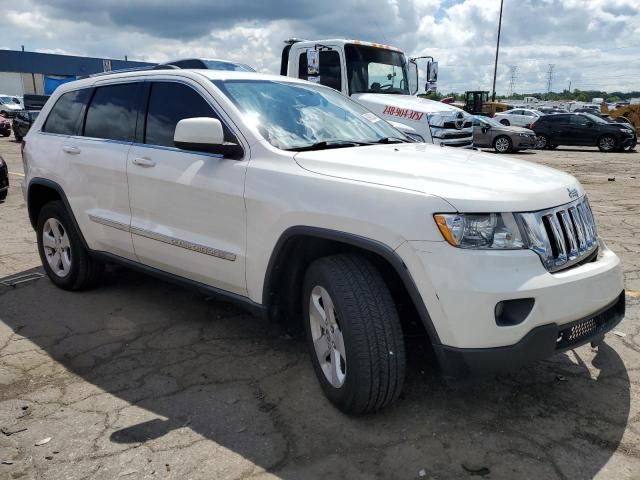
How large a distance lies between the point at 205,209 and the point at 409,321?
4.48ft

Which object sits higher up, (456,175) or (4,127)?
(456,175)

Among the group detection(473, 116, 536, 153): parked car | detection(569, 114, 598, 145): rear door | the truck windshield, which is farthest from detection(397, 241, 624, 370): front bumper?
detection(569, 114, 598, 145): rear door

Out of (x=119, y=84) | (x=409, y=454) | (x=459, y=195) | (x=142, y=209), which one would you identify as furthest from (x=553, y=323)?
(x=119, y=84)

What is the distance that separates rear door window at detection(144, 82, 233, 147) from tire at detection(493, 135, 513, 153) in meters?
19.1

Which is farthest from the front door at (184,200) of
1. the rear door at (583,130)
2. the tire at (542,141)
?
the tire at (542,141)

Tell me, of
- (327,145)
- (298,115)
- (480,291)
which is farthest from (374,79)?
(480,291)

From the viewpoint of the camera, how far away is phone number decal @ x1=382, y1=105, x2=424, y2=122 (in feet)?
31.0

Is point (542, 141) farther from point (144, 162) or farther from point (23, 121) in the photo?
point (144, 162)

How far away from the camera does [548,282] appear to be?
2480 mm

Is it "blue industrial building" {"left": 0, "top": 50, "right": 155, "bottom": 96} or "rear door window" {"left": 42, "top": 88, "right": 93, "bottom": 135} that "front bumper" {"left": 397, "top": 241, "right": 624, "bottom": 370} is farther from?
"blue industrial building" {"left": 0, "top": 50, "right": 155, "bottom": 96}

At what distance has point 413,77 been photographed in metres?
10.9

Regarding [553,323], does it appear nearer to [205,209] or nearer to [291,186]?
[291,186]

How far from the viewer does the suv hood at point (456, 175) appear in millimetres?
2527

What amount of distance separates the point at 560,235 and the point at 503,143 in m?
19.7
